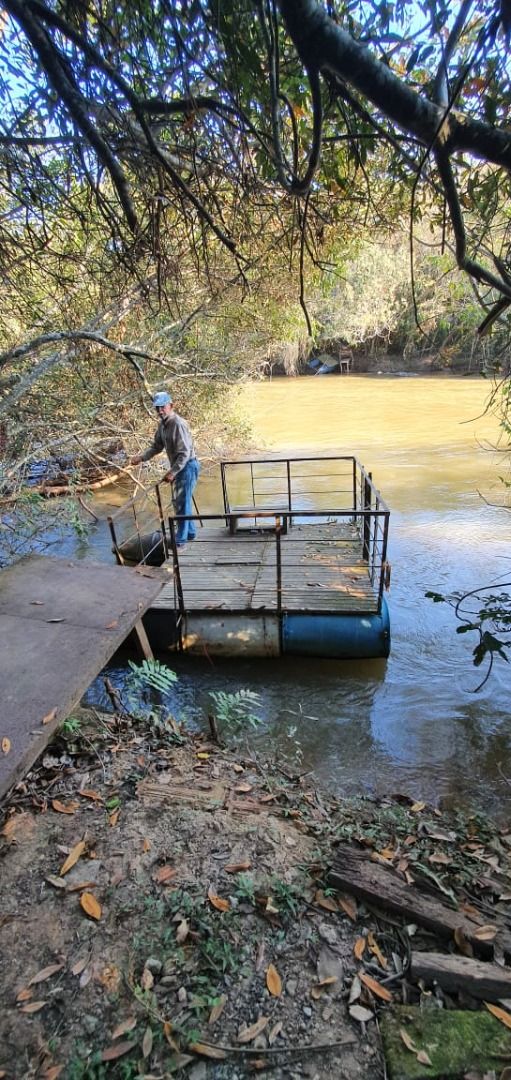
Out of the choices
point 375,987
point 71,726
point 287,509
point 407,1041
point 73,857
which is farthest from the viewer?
point 287,509

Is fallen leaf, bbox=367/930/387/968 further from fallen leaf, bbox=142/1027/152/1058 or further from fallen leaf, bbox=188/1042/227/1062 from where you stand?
fallen leaf, bbox=142/1027/152/1058

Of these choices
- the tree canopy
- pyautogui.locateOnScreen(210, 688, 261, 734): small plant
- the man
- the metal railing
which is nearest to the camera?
the tree canopy

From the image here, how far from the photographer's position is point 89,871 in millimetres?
2775

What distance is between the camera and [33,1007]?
2.11m

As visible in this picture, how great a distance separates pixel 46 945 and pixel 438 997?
5.77 ft

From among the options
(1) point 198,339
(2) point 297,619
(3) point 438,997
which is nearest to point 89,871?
(3) point 438,997

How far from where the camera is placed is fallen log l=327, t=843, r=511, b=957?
239 cm

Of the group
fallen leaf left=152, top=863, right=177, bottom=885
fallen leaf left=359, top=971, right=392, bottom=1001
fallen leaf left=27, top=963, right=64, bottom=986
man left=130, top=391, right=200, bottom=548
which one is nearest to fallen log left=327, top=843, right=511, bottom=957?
fallen leaf left=359, top=971, right=392, bottom=1001

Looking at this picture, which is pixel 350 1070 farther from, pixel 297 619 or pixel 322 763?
pixel 297 619

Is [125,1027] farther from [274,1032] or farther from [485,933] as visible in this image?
[485,933]

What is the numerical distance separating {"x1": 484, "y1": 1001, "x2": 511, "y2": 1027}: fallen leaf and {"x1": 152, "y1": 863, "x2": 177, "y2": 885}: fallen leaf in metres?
1.56

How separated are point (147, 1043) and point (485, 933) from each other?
155 centimetres

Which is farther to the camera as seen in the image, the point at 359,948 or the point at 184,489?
the point at 184,489

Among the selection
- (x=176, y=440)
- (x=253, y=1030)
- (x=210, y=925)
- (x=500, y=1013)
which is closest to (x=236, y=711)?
(x=210, y=925)
